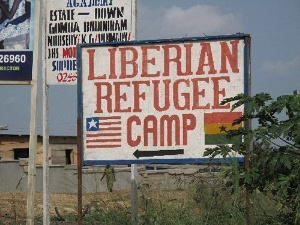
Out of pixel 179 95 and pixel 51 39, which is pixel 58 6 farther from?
pixel 179 95

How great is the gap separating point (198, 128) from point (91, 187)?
917 inches

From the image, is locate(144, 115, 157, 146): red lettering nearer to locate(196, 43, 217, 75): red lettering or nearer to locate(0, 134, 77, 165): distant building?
locate(196, 43, 217, 75): red lettering

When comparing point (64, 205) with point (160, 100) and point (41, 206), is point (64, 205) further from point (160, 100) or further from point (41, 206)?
point (160, 100)

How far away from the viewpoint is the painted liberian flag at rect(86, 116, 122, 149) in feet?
26.0

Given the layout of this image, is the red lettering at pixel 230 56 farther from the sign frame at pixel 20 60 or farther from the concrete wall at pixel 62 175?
the concrete wall at pixel 62 175

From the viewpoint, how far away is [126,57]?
8.03m

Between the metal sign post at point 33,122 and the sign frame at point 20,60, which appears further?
the sign frame at point 20,60

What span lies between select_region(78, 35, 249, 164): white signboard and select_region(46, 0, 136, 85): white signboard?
263 cm

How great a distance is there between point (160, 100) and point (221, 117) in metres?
0.81

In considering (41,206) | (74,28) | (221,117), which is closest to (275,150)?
(221,117)

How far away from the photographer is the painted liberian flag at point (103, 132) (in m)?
7.93

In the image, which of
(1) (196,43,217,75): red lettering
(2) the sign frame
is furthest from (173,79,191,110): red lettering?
(2) the sign frame

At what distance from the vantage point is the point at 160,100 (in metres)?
7.95

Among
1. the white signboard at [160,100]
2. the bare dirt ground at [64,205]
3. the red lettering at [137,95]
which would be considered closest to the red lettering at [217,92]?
the white signboard at [160,100]
